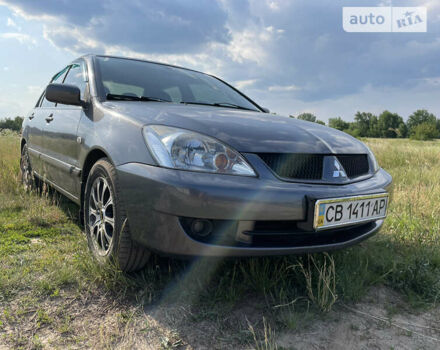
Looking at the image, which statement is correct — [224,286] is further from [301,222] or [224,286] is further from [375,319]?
[375,319]

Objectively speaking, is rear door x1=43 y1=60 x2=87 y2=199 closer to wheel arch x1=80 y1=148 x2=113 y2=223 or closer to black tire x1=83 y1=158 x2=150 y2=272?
wheel arch x1=80 y1=148 x2=113 y2=223

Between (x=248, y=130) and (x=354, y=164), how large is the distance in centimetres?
68

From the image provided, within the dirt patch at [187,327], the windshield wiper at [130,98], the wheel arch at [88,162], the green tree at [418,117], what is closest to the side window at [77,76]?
the windshield wiper at [130,98]

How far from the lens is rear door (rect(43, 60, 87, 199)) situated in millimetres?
2479

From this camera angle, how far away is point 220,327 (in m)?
1.60

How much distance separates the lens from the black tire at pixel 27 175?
3953mm

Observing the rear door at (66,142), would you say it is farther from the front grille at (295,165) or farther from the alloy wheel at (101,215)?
the front grille at (295,165)

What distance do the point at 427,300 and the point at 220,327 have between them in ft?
3.96

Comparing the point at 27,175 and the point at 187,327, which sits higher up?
the point at 27,175

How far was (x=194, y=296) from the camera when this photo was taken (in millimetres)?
1807

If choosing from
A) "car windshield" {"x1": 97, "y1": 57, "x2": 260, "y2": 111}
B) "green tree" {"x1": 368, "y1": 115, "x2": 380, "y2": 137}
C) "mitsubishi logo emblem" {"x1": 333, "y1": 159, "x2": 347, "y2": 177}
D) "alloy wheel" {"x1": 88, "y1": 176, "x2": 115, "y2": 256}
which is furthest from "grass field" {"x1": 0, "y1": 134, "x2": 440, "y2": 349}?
"green tree" {"x1": 368, "y1": 115, "x2": 380, "y2": 137}

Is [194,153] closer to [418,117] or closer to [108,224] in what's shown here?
[108,224]

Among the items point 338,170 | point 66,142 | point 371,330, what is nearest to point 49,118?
point 66,142

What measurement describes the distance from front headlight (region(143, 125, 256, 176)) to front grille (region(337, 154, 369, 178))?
0.63 meters
